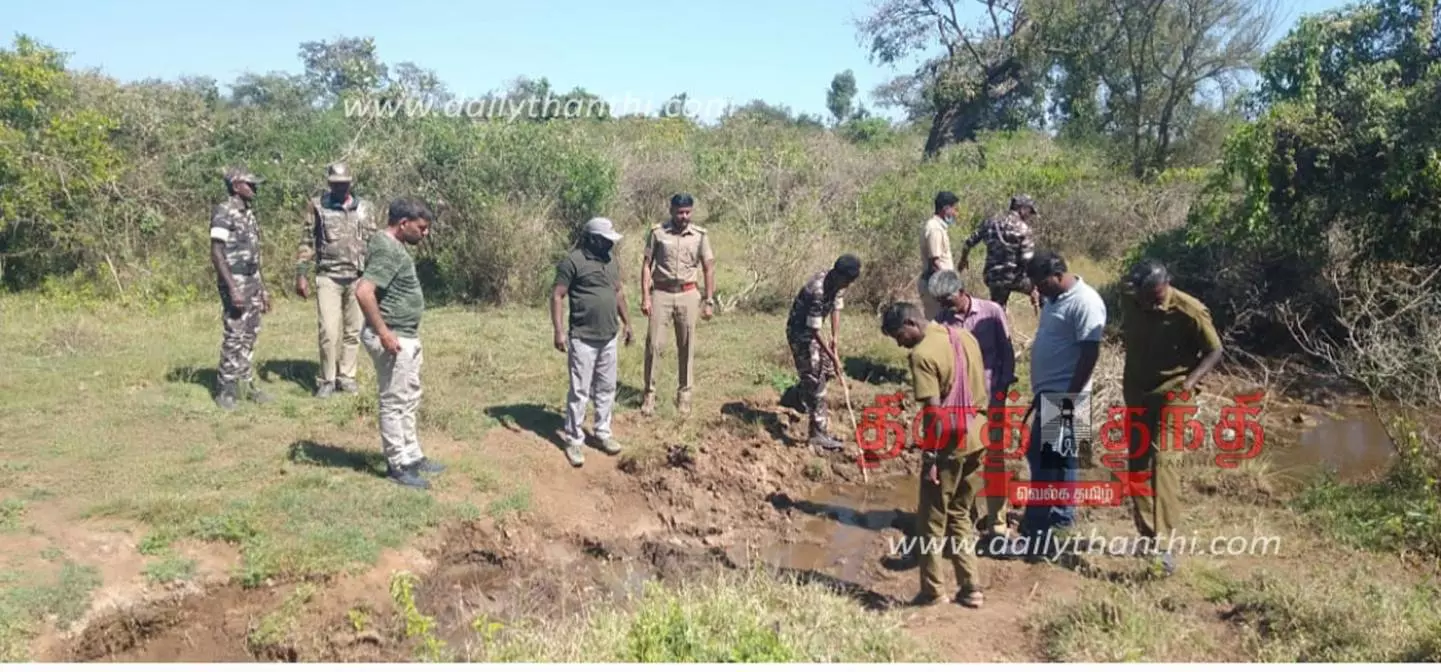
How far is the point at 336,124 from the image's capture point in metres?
14.1

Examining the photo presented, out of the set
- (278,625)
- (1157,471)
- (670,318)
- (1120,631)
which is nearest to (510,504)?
(278,625)

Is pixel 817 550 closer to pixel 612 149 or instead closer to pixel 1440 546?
pixel 1440 546

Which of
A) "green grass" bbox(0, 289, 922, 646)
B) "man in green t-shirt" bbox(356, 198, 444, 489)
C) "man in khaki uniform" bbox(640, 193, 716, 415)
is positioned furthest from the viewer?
"man in khaki uniform" bbox(640, 193, 716, 415)

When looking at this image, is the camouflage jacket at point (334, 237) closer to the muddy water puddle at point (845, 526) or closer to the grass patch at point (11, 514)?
the grass patch at point (11, 514)

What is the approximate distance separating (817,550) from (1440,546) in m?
3.32

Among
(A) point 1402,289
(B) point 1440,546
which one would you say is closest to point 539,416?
(B) point 1440,546

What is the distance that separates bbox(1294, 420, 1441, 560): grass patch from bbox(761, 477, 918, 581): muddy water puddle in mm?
2435

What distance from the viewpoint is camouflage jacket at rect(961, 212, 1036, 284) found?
785 centimetres

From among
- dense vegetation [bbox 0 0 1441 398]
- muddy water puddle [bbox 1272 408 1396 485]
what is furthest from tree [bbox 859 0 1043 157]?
muddy water puddle [bbox 1272 408 1396 485]

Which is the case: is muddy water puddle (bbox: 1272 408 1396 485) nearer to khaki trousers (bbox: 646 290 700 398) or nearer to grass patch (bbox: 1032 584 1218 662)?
grass patch (bbox: 1032 584 1218 662)

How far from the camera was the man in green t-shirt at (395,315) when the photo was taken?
5.76 meters

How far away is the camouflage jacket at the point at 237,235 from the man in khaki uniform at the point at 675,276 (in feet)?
9.35

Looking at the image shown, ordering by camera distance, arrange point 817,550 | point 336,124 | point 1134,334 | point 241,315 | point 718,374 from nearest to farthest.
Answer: point 1134,334
point 817,550
point 241,315
point 718,374
point 336,124

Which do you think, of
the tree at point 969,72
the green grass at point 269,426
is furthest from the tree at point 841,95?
the green grass at point 269,426
